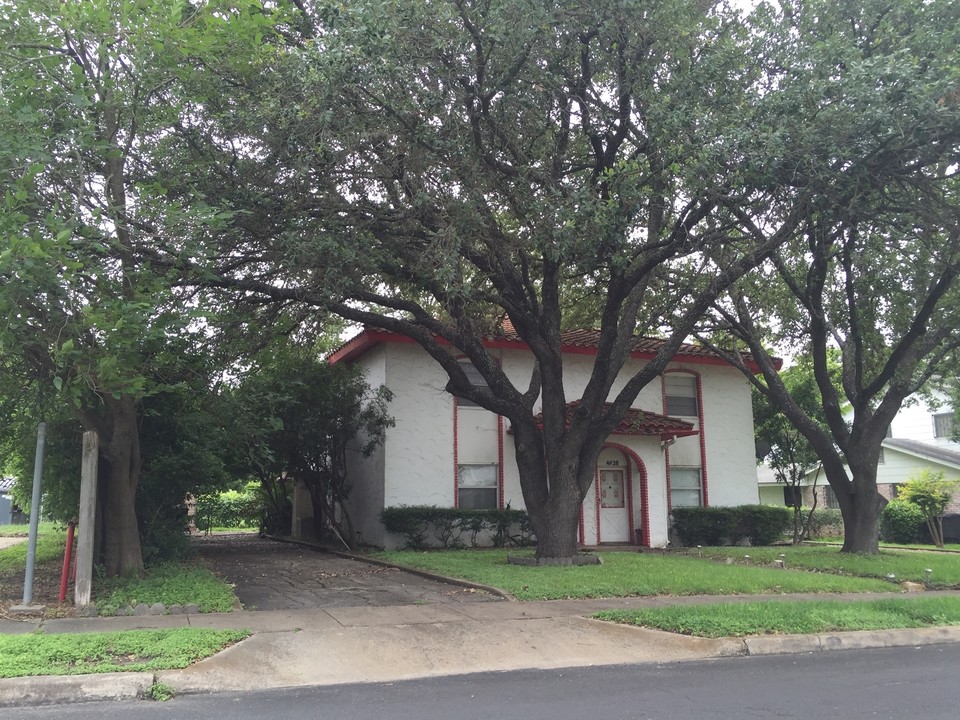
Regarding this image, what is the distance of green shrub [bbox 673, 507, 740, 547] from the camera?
899 inches

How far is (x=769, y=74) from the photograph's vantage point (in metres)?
13.7

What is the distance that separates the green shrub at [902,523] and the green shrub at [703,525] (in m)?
7.28

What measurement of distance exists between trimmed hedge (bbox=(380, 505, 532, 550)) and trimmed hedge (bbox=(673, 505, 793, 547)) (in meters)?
4.78

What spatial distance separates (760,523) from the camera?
23547 mm

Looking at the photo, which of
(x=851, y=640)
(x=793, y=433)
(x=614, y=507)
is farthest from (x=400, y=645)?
(x=793, y=433)

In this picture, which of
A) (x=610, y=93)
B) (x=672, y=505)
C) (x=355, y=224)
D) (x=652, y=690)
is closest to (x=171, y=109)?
(x=355, y=224)

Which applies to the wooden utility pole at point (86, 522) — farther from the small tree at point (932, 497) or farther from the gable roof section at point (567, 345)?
the small tree at point (932, 497)

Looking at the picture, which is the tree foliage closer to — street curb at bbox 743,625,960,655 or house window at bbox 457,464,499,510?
street curb at bbox 743,625,960,655

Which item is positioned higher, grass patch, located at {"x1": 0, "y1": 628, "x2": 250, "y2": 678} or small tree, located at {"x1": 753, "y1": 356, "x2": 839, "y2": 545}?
small tree, located at {"x1": 753, "y1": 356, "x2": 839, "y2": 545}

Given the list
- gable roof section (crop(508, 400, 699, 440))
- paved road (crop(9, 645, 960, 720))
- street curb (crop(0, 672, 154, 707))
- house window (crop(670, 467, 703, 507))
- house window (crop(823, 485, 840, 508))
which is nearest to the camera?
paved road (crop(9, 645, 960, 720))

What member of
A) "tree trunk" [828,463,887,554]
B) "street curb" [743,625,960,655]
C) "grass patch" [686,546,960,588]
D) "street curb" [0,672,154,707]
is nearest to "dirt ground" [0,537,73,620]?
"street curb" [0,672,154,707]

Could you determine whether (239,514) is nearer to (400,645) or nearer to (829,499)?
(829,499)

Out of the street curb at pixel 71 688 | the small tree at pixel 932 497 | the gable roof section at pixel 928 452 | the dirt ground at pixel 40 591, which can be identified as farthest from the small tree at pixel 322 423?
the gable roof section at pixel 928 452

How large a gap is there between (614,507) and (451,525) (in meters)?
4.99
